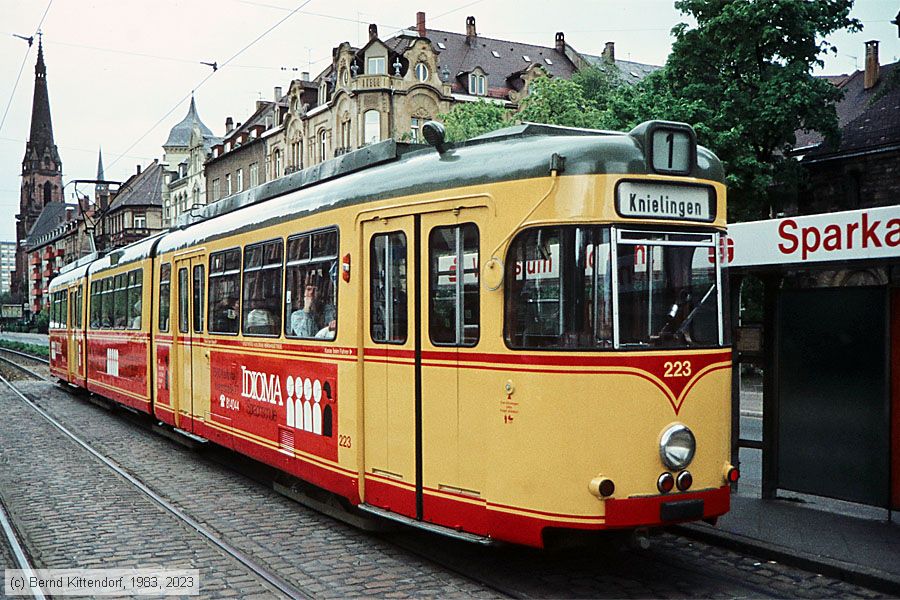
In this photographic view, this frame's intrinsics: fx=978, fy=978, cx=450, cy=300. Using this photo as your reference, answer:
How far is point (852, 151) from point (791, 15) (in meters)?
6.60

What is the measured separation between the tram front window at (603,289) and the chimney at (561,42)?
5798cm

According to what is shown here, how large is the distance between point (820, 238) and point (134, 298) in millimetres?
11569

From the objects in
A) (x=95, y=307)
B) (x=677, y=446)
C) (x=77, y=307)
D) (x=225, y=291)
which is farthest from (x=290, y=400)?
(x=77, y=307)

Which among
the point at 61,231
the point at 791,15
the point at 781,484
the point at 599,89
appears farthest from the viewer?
the point at 61,231

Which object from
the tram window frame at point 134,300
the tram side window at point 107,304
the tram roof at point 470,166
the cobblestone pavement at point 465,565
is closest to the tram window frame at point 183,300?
the tram window frame at point 134,300

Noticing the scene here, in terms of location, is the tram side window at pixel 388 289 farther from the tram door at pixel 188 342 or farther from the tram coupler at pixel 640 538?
the tram door at pixel 188 342

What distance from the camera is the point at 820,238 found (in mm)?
8578

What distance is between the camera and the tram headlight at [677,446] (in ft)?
21.9

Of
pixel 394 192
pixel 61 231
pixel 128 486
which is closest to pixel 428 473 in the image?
pixel 394 192

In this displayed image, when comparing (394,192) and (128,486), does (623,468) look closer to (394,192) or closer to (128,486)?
(394,192)

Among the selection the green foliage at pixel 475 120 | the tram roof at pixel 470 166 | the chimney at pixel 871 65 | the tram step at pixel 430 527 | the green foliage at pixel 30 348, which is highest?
the chimney at pixel 871 65

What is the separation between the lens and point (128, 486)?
11.4 meters

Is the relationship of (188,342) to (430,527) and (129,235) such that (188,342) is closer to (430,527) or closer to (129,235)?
(430,527)

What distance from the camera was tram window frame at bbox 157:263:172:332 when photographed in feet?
46.3
